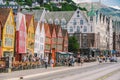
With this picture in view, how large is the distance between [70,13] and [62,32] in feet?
92.8

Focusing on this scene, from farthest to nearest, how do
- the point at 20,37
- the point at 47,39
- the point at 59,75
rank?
the point at 47,39 → the point at 20,37 → the point at 59,75

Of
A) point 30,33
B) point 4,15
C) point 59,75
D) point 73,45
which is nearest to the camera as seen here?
point 59,75

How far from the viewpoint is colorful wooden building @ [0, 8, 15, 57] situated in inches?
2933

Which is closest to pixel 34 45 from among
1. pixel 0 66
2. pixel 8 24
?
pixel 8 24

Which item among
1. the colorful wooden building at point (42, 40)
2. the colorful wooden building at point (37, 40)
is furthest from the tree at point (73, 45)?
the colorful wooden building at point (37, 40)

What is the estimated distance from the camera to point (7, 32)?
7681 centimetres

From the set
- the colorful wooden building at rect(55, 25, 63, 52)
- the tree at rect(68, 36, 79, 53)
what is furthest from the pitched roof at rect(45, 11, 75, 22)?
the colorful wooden building at rect(55, 25, 63, 52)

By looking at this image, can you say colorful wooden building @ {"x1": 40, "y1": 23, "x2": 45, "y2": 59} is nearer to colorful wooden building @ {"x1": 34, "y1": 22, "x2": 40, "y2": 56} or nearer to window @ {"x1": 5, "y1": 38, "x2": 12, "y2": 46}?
colorful wooden building @ {"x1": 34, "y1": 22, "x2": 40, "y2": 56}

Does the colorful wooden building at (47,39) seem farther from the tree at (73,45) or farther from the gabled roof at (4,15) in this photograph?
the gabled roof at (4,15)

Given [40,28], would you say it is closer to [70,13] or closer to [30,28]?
[30,28]

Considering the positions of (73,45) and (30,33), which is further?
(73,45)

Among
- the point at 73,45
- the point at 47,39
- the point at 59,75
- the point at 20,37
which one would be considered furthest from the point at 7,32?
the point at 73,45

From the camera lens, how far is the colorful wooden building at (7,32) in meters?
74.5

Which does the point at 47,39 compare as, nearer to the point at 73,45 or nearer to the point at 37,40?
the point at 37,40
